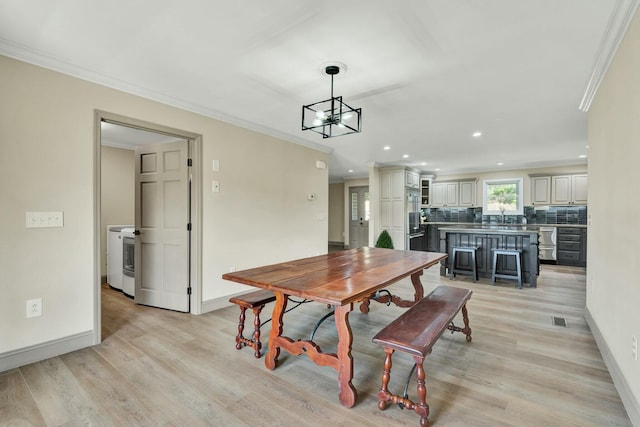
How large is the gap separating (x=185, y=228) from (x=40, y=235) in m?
1.29

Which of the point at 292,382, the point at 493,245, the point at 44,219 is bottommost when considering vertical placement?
the point at 292,382

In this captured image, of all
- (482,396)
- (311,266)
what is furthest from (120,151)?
(482,396)

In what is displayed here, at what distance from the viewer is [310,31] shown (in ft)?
6.64

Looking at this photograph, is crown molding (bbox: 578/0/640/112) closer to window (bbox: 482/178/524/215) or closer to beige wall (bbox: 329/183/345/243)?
window (bbox: 482/178/524/215)

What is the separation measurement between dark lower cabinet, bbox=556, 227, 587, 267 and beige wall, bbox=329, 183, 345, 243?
216 inches

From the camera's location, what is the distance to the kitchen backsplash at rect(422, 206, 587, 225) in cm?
689

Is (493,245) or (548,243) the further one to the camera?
(548,243)

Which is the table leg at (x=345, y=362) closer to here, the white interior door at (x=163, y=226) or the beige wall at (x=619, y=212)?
the beige wall at (x=619, y=212)

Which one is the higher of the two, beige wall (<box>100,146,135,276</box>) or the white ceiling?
the white ceiling

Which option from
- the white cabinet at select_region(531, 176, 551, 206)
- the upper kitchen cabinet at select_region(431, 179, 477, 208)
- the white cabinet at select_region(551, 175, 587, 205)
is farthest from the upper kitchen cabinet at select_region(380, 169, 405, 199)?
the white cabinet at select_region(551, 175, 587, 205)

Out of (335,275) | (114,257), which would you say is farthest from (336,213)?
(335,275)

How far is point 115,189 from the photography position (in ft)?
16.6

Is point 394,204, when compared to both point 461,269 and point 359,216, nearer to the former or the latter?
point 359,216

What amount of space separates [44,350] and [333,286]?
2.40m
